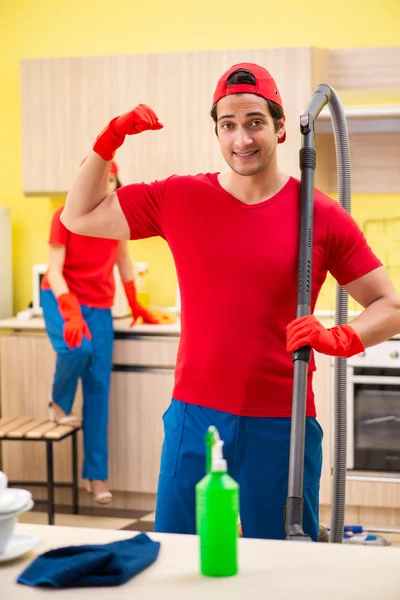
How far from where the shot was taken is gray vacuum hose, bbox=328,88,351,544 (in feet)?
7.51

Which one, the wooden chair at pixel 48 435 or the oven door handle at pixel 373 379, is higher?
the oven door handle at pixel 373 379

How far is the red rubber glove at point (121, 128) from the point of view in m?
1.99

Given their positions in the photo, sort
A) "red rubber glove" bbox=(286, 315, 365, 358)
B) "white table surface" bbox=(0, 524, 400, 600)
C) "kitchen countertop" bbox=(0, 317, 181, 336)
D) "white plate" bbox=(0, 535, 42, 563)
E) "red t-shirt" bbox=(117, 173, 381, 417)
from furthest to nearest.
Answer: "kitchen countertop" bbox=(0, 317, 181, 336) → "red t-shirt" bbox=(117, 173, 381, 417) → "red rubber glove" bbox=(286, 315, 365, 358) → "white plate" bbox=(0, 535, 42, 563) → "white table surface" bbox=(0, 524, 400, 600)

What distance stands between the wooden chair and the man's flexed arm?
6.52ft

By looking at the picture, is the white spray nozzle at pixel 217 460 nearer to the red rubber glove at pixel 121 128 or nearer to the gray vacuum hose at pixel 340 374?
the red rubber glove at pixel 121 128

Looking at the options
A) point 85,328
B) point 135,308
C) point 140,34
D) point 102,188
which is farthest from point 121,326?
point 102,188

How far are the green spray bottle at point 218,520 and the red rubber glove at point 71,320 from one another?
266 centimetres

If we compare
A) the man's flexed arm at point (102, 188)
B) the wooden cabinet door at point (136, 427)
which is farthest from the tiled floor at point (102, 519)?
the man's flexed arm at point (102, 188)

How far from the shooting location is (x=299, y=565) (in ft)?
4.61

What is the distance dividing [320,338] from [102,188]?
1.92 feet

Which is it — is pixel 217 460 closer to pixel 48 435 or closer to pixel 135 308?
pixel 48 435

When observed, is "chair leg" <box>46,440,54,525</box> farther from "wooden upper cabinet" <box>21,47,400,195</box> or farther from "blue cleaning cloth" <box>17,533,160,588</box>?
"blue cleaning cloth" <box>17,533,160,588</box>

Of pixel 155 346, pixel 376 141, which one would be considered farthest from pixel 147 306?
pixel 376 141

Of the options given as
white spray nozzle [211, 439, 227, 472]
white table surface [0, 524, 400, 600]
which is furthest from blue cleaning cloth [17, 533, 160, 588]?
white spray nozzle [211, 439, 227, 472]
